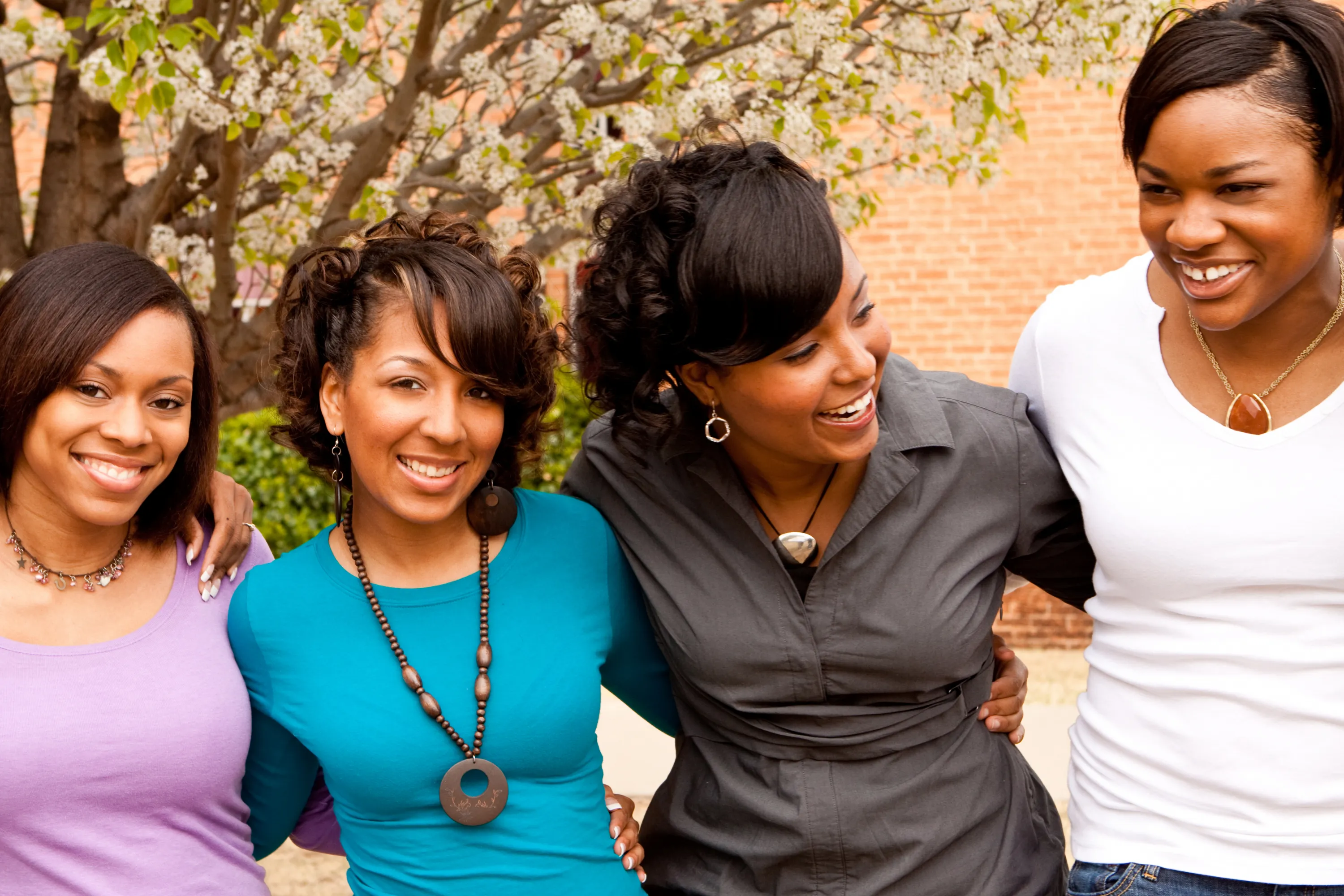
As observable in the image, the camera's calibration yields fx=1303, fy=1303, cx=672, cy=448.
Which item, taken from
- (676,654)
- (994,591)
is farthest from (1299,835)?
(676,654)

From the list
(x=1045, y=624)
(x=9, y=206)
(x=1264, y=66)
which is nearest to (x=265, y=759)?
(x=1264, y=66)

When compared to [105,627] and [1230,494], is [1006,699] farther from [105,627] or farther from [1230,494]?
[105,627]

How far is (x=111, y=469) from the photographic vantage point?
7.97 ft

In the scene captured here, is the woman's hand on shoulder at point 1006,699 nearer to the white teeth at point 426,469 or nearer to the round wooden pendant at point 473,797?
the round wooden pendant at point 473,797

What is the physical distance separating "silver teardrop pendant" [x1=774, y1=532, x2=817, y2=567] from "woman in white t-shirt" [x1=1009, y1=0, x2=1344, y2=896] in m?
0.52

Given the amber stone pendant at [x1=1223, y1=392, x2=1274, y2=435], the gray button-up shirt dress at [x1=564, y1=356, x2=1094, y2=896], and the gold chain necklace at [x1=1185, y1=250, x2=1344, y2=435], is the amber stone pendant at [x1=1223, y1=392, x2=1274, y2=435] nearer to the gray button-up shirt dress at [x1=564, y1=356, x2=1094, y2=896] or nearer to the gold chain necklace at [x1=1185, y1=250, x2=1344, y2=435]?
the gold chain necklace at [x1=1185, y1=250, x2=1344, y2=435]

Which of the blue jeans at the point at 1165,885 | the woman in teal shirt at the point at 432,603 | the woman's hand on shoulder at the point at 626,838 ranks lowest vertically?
the woman's hand on shoulder at the point at 626,838

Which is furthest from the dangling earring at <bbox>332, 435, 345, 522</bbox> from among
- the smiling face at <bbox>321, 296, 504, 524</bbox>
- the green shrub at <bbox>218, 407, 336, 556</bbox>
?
the green shrub at <bbox>218, 407, 336, 556</bbox>

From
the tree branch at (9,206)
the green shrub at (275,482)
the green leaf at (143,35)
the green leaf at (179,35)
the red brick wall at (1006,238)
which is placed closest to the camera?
the green leaf at (143,35)

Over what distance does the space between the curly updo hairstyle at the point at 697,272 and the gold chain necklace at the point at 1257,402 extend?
27.8 inches

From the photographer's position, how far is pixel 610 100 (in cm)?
469

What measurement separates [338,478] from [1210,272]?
1.70 meters

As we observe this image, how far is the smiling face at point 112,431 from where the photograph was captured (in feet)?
7.82

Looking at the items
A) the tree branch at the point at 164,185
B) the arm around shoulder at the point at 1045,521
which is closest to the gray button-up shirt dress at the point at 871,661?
the arm around shoulder at the point at 1045,521
